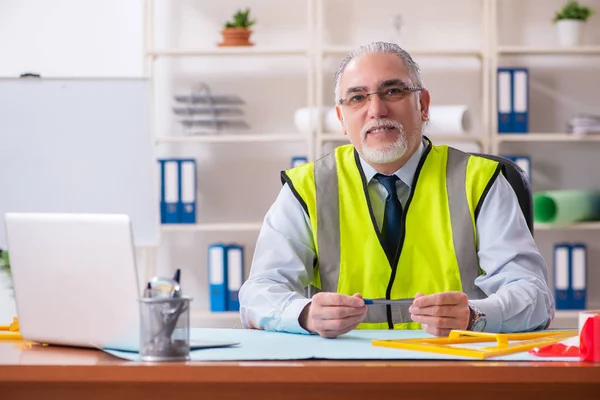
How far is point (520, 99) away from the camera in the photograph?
14.4 ft

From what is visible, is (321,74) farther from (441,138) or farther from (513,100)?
(513,100)

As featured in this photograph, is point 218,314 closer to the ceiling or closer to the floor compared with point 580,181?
closer to the floor

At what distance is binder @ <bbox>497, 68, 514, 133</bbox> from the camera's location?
4.36 m

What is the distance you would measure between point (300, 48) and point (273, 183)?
2.31ft

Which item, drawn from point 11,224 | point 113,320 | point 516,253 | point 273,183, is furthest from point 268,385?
point 273,183

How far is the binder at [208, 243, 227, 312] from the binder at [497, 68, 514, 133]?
1.42 metres

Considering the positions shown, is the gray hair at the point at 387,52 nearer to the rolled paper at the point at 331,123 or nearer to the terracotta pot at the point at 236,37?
the rolled paper at the point at 331,123

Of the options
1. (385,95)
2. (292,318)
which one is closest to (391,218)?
(385,95)

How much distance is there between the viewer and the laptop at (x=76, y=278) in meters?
1.42

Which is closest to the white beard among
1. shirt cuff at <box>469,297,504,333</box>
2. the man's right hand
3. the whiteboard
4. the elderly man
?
the elderly man

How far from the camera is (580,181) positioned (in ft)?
15.4

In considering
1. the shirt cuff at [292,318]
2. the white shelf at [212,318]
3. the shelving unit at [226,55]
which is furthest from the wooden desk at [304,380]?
the shelving unit at [226,55]

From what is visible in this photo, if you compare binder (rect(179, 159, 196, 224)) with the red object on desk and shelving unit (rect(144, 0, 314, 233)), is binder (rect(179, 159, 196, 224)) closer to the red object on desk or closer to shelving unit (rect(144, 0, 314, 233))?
shelving unit (rect(144, 0, 314, 233))

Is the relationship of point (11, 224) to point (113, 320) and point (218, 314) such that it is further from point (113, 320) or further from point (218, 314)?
point (218, 314)
